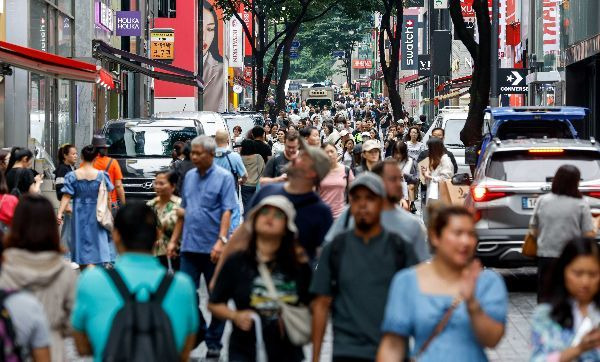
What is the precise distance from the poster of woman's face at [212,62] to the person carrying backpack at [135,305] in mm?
68923

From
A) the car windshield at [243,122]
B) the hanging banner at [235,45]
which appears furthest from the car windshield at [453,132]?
the hanging banner at [235,45]

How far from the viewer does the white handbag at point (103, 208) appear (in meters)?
15.0

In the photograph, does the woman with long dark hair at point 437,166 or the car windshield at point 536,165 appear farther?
the woman with long dark hair at point 437,166

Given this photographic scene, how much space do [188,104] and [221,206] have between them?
58627 mm

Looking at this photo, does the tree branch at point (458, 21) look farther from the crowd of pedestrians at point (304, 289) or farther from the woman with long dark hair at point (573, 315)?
the woman with long dark hair at point (573, 315)

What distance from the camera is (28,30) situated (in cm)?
2750

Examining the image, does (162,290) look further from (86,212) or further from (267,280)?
(86,212)

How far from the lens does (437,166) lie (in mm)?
20219

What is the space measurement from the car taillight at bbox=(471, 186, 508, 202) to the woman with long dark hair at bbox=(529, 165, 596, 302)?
122 inches

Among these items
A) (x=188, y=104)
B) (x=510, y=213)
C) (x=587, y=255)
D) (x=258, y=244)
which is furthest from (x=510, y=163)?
(x=188, y=104)

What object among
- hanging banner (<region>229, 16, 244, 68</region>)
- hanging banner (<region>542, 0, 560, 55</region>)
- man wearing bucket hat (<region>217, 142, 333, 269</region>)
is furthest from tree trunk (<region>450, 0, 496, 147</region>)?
hanging banner (<region>229, 16, 244, 68</region>)

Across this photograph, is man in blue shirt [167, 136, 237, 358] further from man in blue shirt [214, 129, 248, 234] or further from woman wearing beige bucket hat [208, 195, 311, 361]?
man in blue shirt [214, 129, 248, 234]

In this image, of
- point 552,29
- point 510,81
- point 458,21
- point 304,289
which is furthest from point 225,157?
point 552,29

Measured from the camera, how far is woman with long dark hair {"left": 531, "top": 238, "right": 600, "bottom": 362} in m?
6.05
